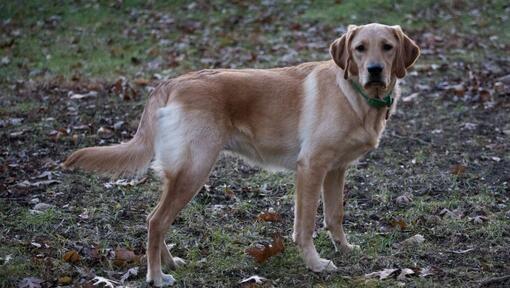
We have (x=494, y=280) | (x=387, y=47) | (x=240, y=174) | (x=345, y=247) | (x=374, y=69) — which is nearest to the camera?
(x=494, y=280)

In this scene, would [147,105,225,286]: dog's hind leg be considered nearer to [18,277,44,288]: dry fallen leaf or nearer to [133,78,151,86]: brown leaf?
[18,277,44,288]: dry fallen leaf

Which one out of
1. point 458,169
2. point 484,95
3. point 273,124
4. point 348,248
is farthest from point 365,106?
point 484,95

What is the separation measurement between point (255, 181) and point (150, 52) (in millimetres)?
5844

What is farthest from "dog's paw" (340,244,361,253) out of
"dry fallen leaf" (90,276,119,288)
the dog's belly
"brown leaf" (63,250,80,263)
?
"brown leaf" (63,250,80,263)

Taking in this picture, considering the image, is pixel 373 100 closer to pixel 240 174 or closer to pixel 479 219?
pixel 479 219

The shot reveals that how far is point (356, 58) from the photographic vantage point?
14.9 feet

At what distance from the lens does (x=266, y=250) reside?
4.64 metres

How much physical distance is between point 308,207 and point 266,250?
408 millimetres

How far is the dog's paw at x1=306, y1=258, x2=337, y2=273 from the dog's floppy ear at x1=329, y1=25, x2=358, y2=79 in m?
1.24

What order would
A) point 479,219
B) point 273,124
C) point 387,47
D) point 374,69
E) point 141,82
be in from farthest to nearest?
point 141,82 → point 479,219 → point 273,124 → point 387,47 → point 374,69

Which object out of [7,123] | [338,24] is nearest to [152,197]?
[7,123]

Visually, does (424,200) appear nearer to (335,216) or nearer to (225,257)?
(335,216)

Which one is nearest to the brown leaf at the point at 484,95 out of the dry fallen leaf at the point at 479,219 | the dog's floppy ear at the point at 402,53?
the dry fallen leaf at the point at 479,219

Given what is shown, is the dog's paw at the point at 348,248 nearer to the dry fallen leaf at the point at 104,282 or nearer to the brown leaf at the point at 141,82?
the dry fallen leaf at the point at 104,282
